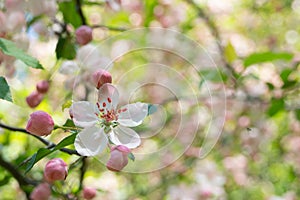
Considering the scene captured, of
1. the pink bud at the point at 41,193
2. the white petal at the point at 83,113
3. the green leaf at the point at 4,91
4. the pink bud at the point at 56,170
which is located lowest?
the pink bud at the point at 41,193

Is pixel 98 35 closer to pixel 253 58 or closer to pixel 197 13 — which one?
pixel 197 13

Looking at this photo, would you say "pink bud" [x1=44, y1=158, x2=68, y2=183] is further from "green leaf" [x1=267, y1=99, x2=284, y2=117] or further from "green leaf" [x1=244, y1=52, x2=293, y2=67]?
"green leaf" [x1=267, y1=99, x2=284, y2=117]

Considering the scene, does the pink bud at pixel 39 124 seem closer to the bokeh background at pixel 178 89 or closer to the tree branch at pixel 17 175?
the bokeh background at pixel 178 89

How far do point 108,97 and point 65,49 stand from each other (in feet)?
1.47

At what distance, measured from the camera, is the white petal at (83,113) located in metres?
0.81

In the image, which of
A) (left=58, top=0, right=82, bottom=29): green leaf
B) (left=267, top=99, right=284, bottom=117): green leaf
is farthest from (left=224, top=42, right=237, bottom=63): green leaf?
(left=58, top=0, right=82, bottom=29): green leaf

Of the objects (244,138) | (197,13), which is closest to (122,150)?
(244,138)

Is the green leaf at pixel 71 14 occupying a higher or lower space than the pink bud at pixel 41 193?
higher

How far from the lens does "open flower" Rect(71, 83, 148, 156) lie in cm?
79

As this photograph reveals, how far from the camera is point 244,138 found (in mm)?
2463

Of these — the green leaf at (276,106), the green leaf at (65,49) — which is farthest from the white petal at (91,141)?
the green leaf at (276,106)

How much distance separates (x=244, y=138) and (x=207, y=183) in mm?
388

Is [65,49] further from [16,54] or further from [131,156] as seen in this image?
[131,156]

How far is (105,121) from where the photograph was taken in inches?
33.6
